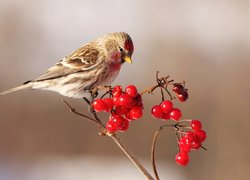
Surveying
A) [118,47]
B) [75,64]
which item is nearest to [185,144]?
[118,47]

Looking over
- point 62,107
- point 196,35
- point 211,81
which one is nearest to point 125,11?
point 196,35

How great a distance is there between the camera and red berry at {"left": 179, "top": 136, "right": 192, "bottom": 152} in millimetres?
1639

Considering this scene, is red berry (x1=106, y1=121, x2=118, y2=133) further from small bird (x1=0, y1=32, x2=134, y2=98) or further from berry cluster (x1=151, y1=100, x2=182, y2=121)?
small bird (x1=0, y1=32, x2=134, y2=98)

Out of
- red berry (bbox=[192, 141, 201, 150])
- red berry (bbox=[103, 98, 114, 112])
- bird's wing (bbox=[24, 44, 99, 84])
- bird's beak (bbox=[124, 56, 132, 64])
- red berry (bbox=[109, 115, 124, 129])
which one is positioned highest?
red berry (bbox=[103, 98, 114, 112])

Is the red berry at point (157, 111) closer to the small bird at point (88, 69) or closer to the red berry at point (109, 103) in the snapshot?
the red berry at point (109, 103)

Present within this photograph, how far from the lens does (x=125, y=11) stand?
39.1ft

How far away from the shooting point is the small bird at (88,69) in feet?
7.70

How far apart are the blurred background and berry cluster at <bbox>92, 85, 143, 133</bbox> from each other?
172 inches

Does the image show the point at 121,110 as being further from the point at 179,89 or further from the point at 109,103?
the point at 179,89

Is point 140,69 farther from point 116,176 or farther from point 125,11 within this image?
point 116,176

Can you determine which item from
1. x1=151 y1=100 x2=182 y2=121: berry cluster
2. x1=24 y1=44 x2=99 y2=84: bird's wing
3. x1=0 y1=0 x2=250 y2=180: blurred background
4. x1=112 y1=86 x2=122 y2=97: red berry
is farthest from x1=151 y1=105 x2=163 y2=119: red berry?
x1=0 y1=0 x2=250 y2=180: blurred background

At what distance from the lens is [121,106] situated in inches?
65.4

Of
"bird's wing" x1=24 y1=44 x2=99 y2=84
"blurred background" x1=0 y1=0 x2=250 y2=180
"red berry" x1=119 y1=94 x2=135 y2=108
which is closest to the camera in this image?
"red berry" x1=119 y1=94 x2=135 y2=108

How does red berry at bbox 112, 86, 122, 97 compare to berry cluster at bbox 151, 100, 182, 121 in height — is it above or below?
above
